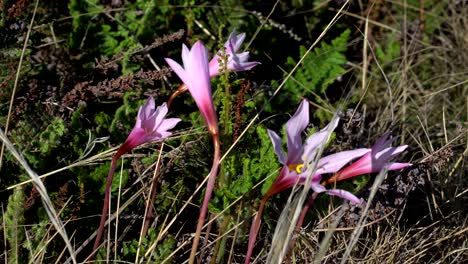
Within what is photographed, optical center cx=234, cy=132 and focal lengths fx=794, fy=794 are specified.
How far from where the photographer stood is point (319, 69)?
3045 mm

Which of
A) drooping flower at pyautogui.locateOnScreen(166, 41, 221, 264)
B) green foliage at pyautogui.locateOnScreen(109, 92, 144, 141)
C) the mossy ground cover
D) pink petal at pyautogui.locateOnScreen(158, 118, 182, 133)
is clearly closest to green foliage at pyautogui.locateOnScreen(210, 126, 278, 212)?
the mossy ground cover

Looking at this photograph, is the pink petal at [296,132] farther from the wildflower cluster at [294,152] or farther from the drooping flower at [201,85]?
the drooping flower at [201,85]

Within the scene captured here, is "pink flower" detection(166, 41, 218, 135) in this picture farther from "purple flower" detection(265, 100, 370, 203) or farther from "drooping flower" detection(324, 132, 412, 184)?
"drooping flower" detection(324, 132, 412, 184)

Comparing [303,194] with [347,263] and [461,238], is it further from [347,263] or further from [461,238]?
[461,238]

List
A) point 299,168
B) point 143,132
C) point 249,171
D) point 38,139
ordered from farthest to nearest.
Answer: point 38,139 → point 249,171 → point 143,132 → point 299,168

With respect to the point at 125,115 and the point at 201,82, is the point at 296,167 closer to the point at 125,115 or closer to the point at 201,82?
the point at 201,82

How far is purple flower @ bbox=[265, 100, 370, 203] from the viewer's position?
1790 millimetres

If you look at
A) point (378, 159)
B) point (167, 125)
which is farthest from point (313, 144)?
point (167, 125)

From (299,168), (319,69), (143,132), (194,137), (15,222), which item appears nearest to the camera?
(299,168)

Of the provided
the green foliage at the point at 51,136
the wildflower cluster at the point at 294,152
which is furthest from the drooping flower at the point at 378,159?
the green foliage at the point at 51,136

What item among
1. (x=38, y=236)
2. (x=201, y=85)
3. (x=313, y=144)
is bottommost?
(x=38, y=236)

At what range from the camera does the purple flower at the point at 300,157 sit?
1790 mm

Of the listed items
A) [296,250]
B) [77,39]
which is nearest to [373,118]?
[296,250]

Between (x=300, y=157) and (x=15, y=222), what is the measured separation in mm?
817
